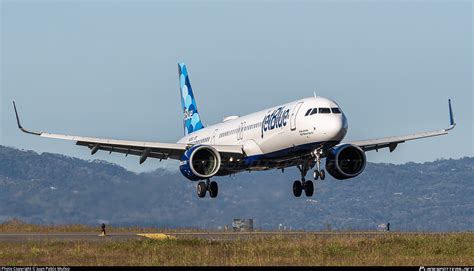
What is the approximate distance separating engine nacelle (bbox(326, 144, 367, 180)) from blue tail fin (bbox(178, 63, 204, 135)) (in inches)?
726

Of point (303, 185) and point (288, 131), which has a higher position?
point (288, 131)

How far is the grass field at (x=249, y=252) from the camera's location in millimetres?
37875

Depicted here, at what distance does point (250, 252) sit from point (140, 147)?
25.8 meters

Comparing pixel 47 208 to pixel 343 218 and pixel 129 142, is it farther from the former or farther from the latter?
pixel 343 218

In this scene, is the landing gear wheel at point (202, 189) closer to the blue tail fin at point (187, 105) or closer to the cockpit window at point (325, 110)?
the blue tail fin at point (187, 105)

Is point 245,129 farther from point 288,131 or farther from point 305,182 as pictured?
point 288,131

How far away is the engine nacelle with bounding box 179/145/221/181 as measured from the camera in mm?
61812

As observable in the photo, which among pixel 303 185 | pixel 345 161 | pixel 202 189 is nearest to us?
pixel 345 161

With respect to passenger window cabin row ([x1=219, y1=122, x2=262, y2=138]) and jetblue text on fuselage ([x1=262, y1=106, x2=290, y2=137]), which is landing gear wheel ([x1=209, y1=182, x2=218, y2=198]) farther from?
jetblue text on fuselage ([x1=262, y1=106, x2=290, y2=137])

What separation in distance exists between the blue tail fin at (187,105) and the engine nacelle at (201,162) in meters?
15.2

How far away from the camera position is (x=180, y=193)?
7469 cm

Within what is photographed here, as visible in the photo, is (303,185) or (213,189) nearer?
(303,185)

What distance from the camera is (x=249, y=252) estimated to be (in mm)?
40969

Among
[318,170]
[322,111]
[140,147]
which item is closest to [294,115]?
[322,111]
